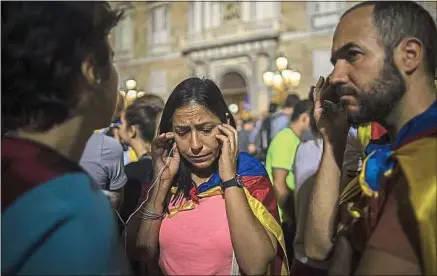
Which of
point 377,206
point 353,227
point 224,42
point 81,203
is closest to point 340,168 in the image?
point 353,227

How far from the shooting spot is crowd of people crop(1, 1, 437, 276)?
904 mm

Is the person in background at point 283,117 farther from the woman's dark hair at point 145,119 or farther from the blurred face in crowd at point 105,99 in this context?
the blurred face in crowd at point 105,99

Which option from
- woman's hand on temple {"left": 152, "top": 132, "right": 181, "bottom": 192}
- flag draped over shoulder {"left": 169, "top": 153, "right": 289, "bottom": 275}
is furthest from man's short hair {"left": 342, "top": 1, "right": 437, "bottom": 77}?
woman's hand on temple {"left": 152, "top": 132, "right": 181, "bottom": 192}

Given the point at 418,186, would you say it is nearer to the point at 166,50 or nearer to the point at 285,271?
the point at 285,271

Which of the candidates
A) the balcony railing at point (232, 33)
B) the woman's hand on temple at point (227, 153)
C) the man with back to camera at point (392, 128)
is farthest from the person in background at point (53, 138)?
the balcony railing at point (232, 33)

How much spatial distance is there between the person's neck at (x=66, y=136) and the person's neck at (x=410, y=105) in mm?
702

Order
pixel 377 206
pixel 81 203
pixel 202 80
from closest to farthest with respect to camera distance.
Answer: pixel 81 203
pixel 377 206
pixel 202 80

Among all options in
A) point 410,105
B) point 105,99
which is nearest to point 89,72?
point 105,99

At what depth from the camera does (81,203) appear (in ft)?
2.93

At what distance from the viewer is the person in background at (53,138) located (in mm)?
876

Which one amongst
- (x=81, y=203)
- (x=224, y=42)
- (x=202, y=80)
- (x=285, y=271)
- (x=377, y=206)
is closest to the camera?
(x=81, y=203)

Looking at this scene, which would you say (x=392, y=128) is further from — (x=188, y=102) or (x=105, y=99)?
(x=188, y=102)

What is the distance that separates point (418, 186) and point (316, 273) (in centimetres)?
121

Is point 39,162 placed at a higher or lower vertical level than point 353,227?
higher
